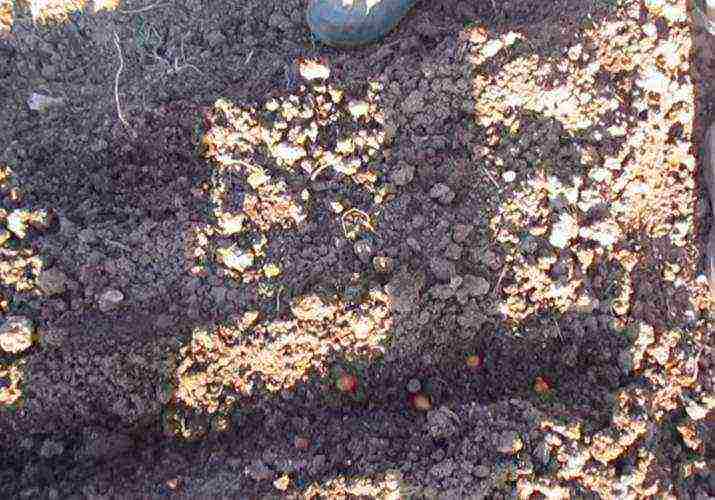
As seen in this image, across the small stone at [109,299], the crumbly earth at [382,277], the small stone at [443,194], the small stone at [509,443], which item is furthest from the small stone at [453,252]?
the small stone at [109,299]

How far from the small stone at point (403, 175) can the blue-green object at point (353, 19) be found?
574mm

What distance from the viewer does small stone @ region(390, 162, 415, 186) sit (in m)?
2.14

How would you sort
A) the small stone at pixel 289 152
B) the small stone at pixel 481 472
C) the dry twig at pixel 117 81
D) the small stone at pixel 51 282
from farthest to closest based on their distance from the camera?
the dry twig at pixel 117 81 < the small stone at pixel 289 152 < the small stone at pixel 51 282 < the small stone at pixel 481 472

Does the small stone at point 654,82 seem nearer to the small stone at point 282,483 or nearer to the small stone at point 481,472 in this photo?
the small stone at point 481,472

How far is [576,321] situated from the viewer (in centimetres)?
206

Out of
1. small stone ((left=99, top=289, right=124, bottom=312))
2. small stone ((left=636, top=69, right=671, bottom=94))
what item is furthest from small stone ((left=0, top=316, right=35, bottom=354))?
small stone ((left=636, top=69, right=671, bottom=94))

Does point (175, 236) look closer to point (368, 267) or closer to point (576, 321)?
point (368, 267)

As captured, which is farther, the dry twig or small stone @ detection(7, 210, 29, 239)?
the dry twig

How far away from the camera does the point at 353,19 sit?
7.79ft

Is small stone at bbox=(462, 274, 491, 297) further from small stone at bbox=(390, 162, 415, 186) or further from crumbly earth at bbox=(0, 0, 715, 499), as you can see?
small stone at bbox=(390, 162, 415, 186)

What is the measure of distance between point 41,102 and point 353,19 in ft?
3.68

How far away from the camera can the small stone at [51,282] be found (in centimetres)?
205

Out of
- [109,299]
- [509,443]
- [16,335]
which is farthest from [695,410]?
[16,335]

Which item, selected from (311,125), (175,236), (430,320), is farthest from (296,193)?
(430,320)
